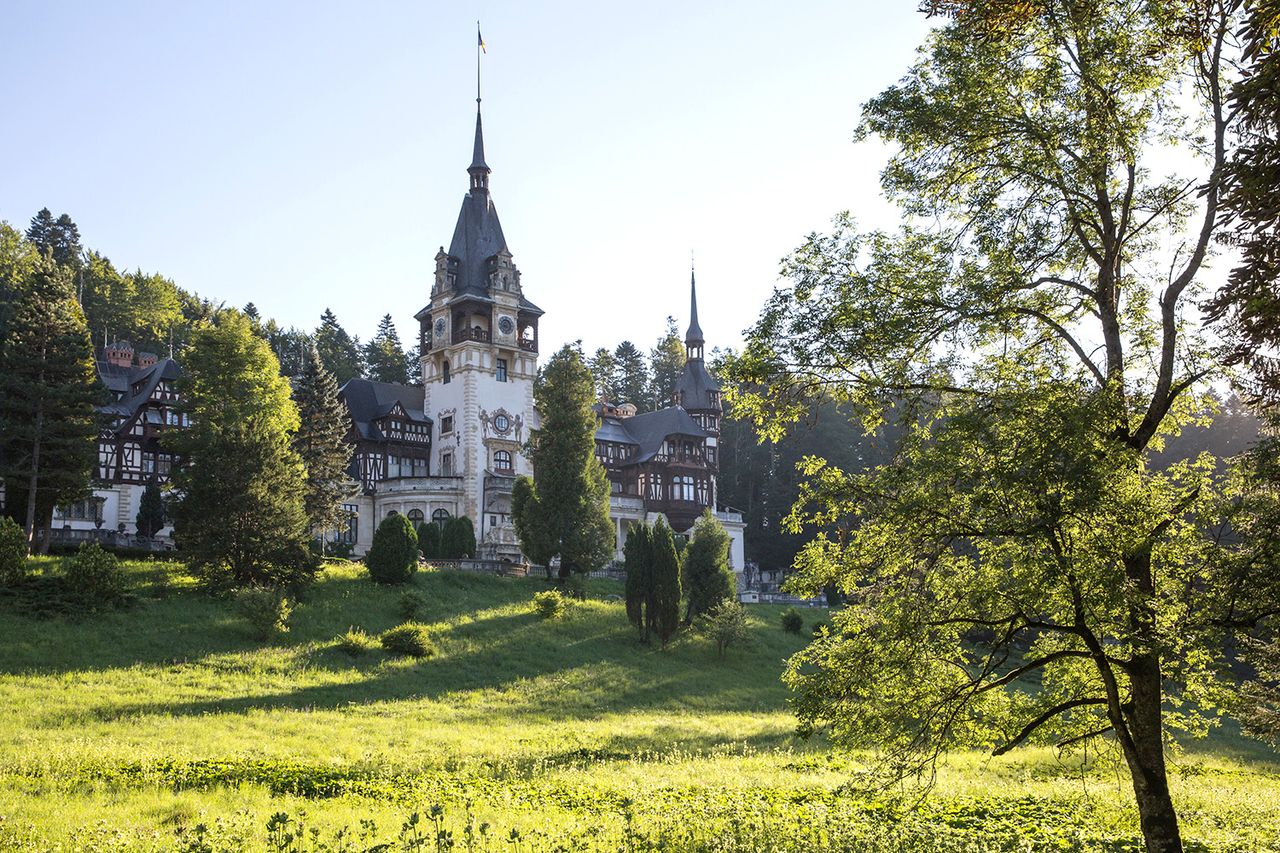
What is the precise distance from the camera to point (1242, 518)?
10.3m

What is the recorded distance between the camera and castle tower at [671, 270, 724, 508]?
3056 inches

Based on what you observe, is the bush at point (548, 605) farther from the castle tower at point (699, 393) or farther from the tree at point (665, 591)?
the castle tower at point (699, 393)

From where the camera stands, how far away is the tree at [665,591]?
4303 centimetres

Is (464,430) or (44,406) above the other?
(464,430)

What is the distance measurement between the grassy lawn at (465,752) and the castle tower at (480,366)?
17481 millimetres

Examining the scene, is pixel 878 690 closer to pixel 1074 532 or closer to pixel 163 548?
pixel 1074 532

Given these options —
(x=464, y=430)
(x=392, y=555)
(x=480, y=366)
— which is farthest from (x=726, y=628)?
(x=480, y=366)

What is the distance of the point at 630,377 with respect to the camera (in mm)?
101750

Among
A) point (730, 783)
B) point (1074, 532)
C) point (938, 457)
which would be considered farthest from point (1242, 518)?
point (730, 783)

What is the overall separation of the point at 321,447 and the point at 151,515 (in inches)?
411

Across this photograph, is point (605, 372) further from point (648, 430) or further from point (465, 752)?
point (465, 752)

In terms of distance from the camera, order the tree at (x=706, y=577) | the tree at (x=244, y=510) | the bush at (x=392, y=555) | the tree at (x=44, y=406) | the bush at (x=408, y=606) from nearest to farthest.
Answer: the tree at (x=244, y=510) < the tree at (x=44, y=406) < the bush at (x=408, y=606) < the bush at (x=392, y=555) < the tree at (x=706, y=577)

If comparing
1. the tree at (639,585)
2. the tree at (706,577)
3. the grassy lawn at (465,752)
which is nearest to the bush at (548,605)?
the grassy lawn at (465,752)

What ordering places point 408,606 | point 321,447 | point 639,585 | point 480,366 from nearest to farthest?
point 408,606
point 639,585
point 321,447
point 480,366
